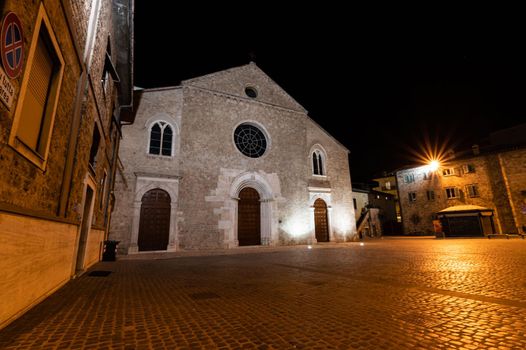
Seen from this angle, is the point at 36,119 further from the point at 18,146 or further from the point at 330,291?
the point at 330,291

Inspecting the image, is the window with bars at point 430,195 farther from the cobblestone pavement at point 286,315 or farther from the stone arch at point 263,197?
the cobblestone pavement at point 286,315

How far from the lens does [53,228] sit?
147 inches

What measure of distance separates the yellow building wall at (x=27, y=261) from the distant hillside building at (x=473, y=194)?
27853 mm

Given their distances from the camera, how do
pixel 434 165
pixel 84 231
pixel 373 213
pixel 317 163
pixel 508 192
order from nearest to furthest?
pixel 84 231, pixel 317 163, pixel 508 192, pixel 434 165, pixel 373 213

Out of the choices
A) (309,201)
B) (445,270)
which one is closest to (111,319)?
(445,270)

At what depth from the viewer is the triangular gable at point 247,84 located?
664 inches

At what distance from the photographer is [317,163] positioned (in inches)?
794

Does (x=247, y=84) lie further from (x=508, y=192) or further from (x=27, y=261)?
(x=508, y=192)

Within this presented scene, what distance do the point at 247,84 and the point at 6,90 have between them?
56.6ft

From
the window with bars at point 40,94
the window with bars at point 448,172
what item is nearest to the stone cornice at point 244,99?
the window with bars at point 40,94

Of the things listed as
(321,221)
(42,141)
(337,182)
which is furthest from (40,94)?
(337,182)

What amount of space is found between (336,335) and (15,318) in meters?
3.54

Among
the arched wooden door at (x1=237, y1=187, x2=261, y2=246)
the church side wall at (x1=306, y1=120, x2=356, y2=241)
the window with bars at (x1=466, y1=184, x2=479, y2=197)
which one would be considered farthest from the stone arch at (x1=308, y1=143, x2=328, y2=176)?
the window with bars at (x1=466, y1=184, x2=479, y2=197)

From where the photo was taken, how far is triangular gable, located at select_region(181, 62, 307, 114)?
1688 centimetres
